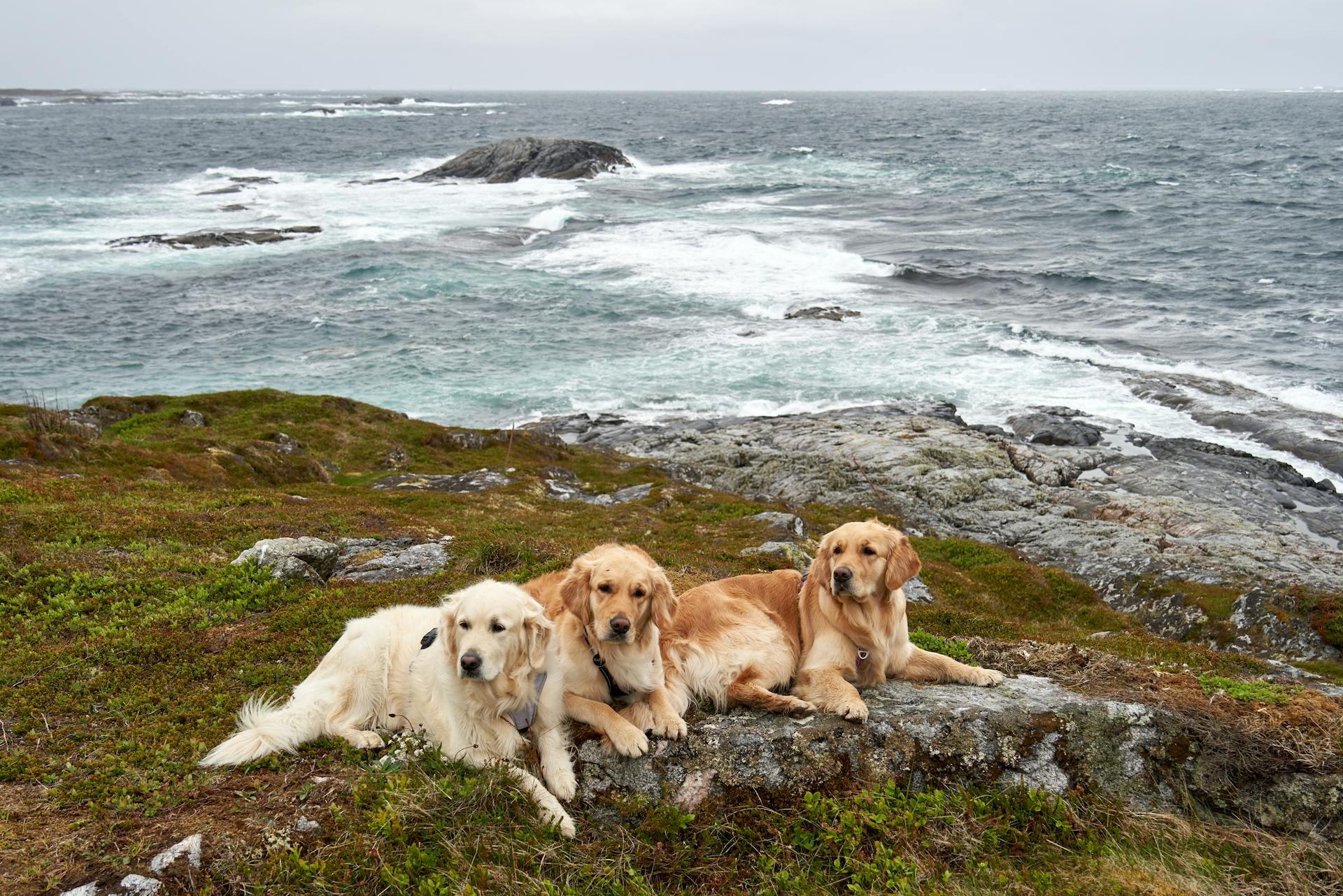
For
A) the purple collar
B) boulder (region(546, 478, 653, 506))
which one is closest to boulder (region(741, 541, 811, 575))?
boulder (region(546, 478, 653, 506))

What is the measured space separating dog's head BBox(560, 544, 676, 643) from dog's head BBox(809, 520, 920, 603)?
1515mm

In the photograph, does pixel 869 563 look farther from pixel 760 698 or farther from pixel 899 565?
pixel 760 698

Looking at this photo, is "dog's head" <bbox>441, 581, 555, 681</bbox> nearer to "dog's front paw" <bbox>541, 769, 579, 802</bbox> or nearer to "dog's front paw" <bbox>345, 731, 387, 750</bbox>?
"dog's front paw" <bbox>541, 769, 579, 802</bbox>

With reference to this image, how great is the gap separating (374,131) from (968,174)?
112 metres

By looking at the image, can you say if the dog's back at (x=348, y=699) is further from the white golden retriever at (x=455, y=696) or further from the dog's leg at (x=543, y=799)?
the dog's leg at (x=543, y=799)

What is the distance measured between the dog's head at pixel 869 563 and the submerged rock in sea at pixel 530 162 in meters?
94.9

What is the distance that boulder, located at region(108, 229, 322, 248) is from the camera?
60.8 metres

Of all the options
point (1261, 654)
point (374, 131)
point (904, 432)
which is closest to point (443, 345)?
point (904, 432)

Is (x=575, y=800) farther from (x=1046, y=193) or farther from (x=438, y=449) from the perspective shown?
(x=1046, y=193)

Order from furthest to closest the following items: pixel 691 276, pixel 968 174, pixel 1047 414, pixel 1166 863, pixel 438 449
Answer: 1. pixel 968 174
2. pixel 691 276
3. pixel 1047 414
4. pixel 438 449
5. pixel 1166 863

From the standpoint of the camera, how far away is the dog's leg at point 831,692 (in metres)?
6.42

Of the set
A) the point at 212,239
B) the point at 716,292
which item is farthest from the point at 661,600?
the point at 212,239

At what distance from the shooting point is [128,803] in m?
5.63

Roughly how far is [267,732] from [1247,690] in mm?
8056
